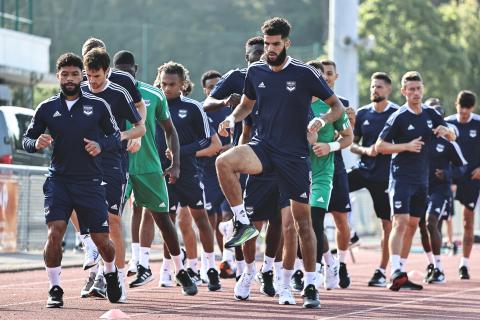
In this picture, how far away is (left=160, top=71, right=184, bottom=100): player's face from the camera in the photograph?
15.4m

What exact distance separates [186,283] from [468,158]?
619 centimetres

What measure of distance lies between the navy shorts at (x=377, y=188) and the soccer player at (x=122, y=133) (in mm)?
4275

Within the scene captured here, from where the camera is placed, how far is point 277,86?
41.2 feet

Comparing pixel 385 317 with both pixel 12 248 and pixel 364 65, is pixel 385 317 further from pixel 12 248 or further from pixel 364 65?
pixel 364 65

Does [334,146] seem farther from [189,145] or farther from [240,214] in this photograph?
[240,214]

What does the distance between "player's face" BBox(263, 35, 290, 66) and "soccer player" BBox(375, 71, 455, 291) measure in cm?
390

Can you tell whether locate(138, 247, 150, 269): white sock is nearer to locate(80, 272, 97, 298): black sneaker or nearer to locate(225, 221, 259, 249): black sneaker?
locate(80, 272, 97, 298): black sneaker

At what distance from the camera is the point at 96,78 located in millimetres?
12836

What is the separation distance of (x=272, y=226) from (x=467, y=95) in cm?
592

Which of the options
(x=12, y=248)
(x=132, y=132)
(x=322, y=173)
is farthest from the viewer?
(x=12, y=248)

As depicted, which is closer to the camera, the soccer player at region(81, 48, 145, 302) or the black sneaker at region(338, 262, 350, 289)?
the soccer player at region(81, 48, 145, 302)

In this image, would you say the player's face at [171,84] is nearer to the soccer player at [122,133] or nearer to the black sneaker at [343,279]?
the soccer player at [122,133]

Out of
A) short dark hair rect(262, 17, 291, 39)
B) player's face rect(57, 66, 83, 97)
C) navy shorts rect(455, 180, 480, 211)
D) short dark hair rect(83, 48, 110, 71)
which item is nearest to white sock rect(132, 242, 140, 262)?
short dark hair rect(83, 48, 110, 71)

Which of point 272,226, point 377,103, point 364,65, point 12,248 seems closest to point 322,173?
point 272,226
